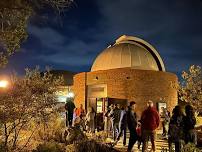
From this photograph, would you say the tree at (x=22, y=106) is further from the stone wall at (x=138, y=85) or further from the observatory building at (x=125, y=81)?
the stone wall at (x=138, y=85)

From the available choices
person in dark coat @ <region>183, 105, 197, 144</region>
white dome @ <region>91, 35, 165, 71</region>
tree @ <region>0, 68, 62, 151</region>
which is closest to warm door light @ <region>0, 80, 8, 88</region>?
tree @ <region>0, 68, 62, 151</region>

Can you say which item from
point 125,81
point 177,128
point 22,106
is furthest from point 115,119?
point 125,81

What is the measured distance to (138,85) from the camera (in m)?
30.3

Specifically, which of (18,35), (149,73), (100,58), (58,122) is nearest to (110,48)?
(100,58)

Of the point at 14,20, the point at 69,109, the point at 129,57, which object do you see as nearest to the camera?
the point at 14,20

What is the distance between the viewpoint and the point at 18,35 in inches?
420

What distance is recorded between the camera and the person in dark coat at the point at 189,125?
37.1 feet

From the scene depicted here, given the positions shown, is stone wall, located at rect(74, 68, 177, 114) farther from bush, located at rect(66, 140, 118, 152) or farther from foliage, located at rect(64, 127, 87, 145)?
bush, located at rect(66, 140, 118, 152)

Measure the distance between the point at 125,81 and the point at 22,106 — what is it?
17.8 m

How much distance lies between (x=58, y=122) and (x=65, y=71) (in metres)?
41.7

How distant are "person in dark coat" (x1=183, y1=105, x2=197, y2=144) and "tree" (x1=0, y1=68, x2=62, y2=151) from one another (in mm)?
5184

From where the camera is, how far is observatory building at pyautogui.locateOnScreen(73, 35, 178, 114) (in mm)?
30109

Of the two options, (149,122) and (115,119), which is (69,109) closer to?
(115,119)

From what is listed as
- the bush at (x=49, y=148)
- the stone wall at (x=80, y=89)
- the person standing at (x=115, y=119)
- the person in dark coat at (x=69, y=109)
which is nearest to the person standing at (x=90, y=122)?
the person in dark coat at (x=69, y=109)
